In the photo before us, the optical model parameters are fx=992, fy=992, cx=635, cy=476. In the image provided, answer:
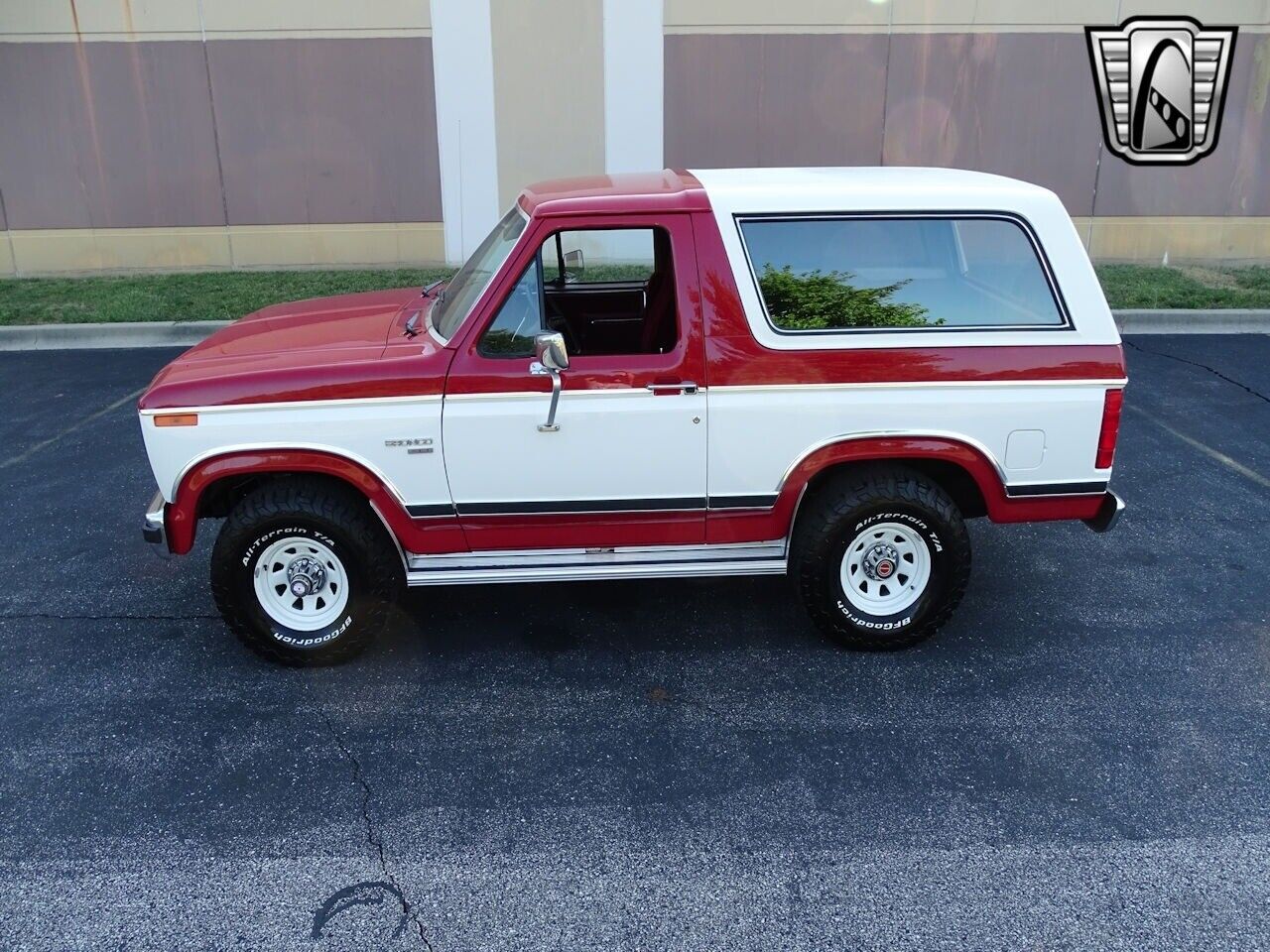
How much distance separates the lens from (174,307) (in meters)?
10.9

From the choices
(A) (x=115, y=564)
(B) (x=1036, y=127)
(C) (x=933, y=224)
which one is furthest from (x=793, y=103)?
(A) (x=115, y=564)

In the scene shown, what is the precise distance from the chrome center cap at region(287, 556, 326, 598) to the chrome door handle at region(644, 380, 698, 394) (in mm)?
1701

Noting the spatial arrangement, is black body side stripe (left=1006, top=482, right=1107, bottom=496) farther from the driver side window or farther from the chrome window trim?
the driver side window

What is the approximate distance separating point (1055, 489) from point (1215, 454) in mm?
3349

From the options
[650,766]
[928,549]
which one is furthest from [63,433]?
[928,549]

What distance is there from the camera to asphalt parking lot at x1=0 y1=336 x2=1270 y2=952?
3.17 meters

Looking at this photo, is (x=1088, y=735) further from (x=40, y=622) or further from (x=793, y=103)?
(x=793, y=103)

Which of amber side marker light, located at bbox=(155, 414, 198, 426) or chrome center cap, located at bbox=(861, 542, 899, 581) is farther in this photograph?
chrome center cap, located at bbox=(861, 542, 899, 581)

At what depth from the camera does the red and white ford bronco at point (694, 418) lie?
4.22m

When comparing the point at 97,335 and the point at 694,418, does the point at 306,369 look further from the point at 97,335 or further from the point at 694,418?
the point at 97,335

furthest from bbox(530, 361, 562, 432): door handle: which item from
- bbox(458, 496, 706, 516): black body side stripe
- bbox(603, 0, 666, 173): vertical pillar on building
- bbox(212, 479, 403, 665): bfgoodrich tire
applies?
bbox(603, 0, 666, 173): vertical pillar on building
